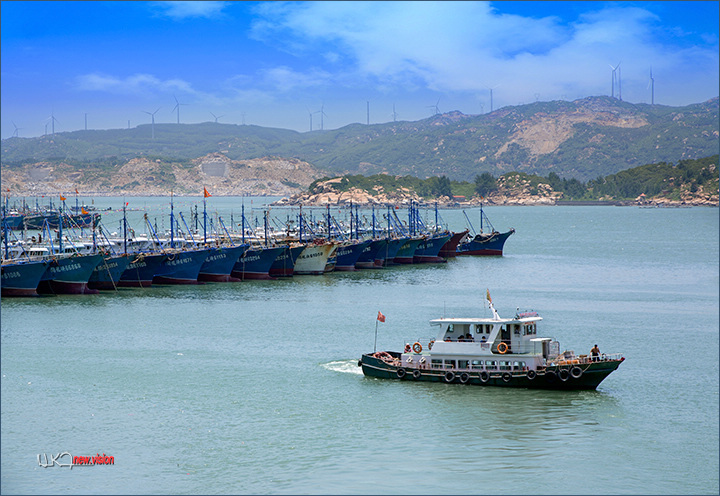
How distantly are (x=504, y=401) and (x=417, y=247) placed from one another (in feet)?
213

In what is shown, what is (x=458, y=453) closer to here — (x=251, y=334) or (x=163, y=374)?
(x=163, y=374)

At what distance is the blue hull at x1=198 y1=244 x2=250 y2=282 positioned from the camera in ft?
246

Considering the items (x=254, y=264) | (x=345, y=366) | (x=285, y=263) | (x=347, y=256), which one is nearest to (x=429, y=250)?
(x=347, y=256)

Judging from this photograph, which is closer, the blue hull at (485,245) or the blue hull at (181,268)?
the blue hull at (181,268)

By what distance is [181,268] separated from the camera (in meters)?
72.4

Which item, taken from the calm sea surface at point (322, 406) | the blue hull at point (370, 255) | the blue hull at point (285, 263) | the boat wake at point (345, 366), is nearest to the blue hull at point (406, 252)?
the blue hull at point (370, 255)

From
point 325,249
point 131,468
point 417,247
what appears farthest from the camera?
point 417,247

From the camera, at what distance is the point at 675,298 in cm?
6538

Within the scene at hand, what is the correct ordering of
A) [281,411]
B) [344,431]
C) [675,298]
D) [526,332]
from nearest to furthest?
[344,431], [281,411], [526,332], [675,298]

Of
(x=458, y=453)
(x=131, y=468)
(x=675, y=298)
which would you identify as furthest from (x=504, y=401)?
(x=675, y=298)

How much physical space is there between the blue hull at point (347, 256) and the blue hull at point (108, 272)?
957 inches

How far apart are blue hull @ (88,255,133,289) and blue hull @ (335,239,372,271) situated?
24.3 metres

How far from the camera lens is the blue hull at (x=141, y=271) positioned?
229 ft

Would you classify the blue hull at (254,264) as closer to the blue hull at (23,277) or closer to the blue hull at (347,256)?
the blue hull at (347,256)
